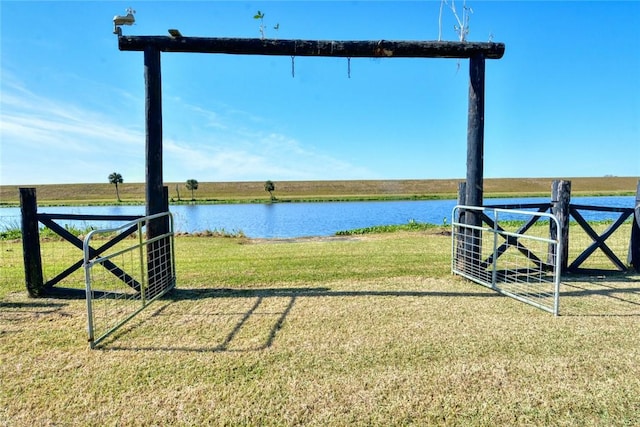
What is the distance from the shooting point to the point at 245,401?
2400mm

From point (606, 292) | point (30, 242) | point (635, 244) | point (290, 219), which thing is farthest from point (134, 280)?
point (290, 219)

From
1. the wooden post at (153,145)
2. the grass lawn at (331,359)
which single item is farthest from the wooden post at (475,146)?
the wooden post at (153,145)

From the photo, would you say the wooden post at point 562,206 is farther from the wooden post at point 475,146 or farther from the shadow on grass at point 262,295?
the shadow on grass at point 262,295

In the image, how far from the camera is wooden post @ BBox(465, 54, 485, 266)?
5309mm

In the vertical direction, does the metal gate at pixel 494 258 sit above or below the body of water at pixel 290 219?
above

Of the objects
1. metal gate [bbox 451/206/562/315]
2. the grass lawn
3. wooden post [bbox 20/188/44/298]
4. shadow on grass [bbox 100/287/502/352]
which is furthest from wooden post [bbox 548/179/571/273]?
wooden post [bbox 20/188/44/298]

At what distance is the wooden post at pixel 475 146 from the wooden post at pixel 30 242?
592cm

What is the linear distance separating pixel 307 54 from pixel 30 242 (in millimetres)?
4403

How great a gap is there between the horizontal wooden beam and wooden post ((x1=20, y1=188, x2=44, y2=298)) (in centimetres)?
233

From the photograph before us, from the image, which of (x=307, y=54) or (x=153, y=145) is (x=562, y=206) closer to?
(x=307, y=54)

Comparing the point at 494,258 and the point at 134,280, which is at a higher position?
the point at 494,258

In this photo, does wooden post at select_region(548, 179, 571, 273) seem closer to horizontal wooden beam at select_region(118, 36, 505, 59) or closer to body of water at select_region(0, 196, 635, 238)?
horizontal wooden beam at select_region(118, 36, 505, 59)

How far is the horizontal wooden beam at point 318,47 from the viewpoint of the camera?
4941 millimetres

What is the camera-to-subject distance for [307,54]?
17.0ft
